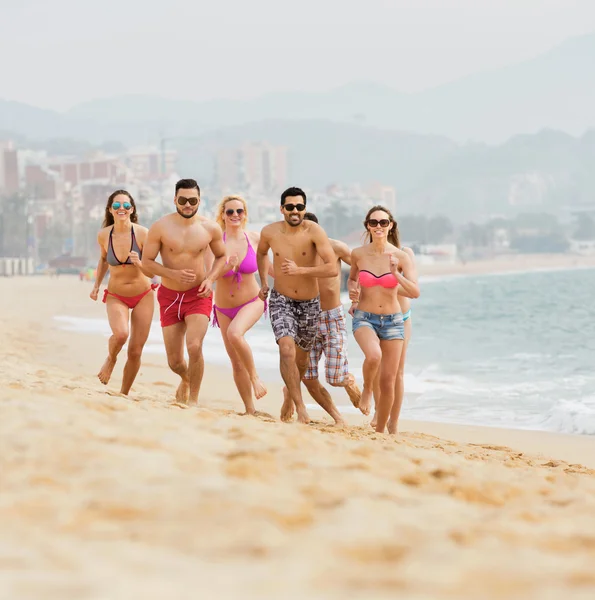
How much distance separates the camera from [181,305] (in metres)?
7.40

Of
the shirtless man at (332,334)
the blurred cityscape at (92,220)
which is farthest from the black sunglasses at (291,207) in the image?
the blurred cityscape at (92,220)

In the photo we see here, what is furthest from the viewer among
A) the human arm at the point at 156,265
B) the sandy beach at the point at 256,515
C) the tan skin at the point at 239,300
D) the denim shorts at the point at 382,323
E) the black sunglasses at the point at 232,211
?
the black sunglasses at the point at 232,211

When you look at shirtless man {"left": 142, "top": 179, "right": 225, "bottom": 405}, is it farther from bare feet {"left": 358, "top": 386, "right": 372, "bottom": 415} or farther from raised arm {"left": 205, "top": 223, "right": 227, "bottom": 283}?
bare feet {"left": 358, "top": 386, "right": 372, "bottom": 415}

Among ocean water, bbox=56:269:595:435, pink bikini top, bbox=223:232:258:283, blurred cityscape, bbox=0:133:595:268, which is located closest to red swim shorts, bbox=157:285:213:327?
pink bikini top, bbox=223:232:258:283

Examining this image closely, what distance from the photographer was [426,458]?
5.32 metres

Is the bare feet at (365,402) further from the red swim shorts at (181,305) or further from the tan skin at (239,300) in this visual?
the red swim shorts at (181,305)

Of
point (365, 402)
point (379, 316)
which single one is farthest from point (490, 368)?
point (379, 316)

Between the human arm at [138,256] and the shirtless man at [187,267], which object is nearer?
the shirtless man at [187,267]

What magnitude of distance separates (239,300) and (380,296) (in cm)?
105

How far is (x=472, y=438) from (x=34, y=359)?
7346mm

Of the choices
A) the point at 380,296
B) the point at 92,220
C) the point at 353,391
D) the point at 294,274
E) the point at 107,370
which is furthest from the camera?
the point at 92,220

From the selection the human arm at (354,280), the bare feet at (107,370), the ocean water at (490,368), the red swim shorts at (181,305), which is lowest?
the ocean water at (490,368)

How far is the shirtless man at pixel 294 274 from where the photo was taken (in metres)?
6.98

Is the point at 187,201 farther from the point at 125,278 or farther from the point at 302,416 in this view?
the point at 302,416
